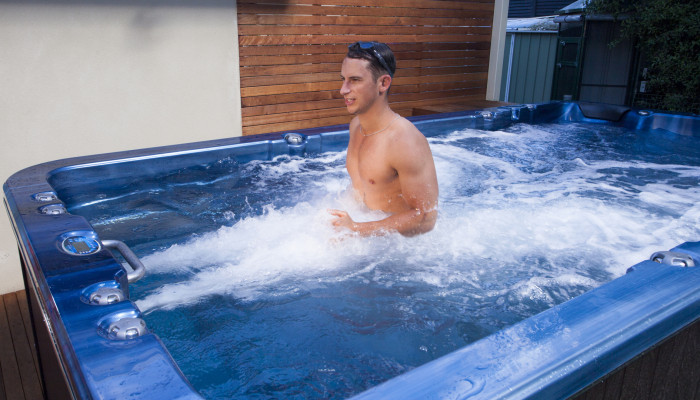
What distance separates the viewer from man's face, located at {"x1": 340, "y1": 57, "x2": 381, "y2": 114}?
6.26 feet

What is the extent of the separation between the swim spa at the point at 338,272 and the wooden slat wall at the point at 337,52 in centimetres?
113

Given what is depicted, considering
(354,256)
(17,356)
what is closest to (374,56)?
(354,256)

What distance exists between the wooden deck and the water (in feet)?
2.03

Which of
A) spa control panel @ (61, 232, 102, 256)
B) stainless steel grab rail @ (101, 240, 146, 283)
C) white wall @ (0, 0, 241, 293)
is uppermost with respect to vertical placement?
white wall @ (0, 0, 241, 293)

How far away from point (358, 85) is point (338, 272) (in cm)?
69

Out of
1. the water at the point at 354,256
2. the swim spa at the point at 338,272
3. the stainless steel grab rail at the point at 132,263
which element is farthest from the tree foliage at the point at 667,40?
the stainless steel grab rail at the point at 132,263

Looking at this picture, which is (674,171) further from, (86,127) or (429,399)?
(86,127)

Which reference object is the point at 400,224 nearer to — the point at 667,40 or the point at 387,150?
the point at 387,150

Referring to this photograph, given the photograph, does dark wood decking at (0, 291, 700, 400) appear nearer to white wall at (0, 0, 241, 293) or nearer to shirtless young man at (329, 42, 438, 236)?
shirtless young man at (329, 42, 438, 236)

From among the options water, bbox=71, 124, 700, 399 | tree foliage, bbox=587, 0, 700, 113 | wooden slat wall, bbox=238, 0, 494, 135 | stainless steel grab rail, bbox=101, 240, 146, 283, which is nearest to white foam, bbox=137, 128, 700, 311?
water, bbox=71, 124, 700, 399

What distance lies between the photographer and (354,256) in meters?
1.98

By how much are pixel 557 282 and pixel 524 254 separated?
272mm

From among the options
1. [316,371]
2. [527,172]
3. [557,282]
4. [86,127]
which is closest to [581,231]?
[557,282]

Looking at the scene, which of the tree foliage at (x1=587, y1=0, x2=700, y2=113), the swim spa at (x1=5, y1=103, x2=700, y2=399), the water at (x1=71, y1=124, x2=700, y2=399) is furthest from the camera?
the tree foliage at (x1=587, y1=0, x2=700, y2=113)
